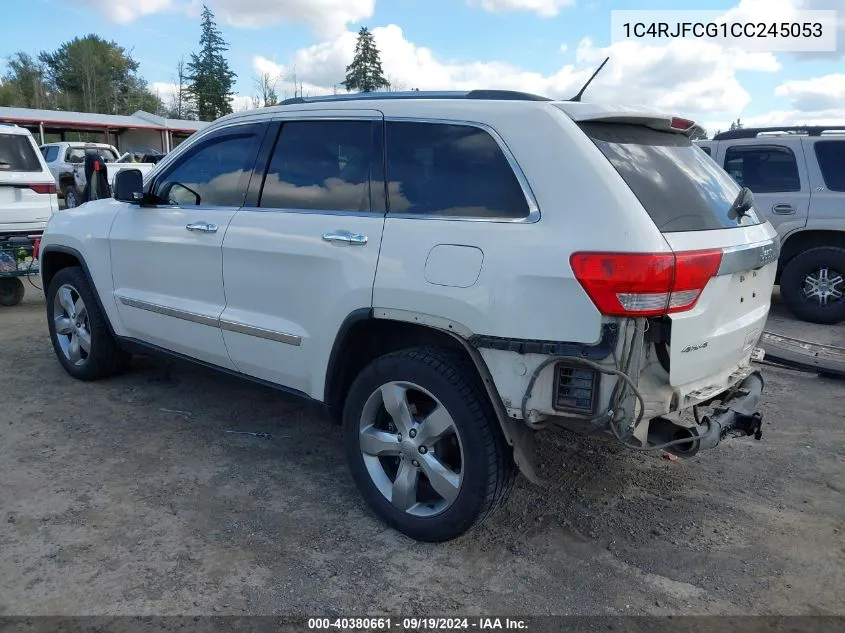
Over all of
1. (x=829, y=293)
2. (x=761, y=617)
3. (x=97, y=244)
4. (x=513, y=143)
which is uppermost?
(x=513, y=143)

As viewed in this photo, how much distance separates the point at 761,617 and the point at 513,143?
2.10 meters

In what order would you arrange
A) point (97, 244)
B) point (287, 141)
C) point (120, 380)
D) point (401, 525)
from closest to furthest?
point (401, 525) < point (287, 141) < point (97, 244) < point (120, 380)

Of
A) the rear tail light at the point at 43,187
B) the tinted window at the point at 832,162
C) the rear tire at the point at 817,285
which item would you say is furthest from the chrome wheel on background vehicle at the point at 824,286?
the rear tail light at the point at 43,187

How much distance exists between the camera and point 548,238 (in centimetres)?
262

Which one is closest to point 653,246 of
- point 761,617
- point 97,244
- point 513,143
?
Answer: point 513,143

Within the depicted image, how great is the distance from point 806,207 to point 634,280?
6.25 m

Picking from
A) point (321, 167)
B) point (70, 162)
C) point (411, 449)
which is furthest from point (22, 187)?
point (70, 162)

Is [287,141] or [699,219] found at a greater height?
[287,141]

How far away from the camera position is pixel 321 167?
3.50 metres

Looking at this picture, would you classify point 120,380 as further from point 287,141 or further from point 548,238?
point 548,238

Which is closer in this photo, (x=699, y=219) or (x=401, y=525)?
(x=699, y=219)

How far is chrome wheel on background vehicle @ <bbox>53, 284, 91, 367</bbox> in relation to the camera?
509 centimetres

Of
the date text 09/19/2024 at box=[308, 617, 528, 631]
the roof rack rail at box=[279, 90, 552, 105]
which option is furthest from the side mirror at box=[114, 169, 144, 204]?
the date text 09/19/2024 at box=[308, 617, 528, 631]

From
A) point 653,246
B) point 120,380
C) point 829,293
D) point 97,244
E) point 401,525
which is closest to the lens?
point 653,246
